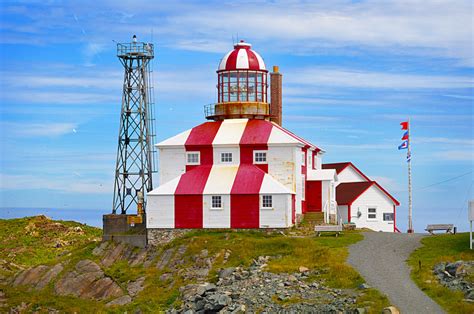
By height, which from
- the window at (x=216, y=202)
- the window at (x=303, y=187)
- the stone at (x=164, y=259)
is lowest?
the stone at (x=164, y=259)

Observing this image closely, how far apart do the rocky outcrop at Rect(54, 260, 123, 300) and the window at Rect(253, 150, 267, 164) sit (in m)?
11.5

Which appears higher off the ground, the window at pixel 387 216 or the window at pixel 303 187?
the window at pixel 303 187

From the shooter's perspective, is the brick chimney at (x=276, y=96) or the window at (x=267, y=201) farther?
the brick chimney at (x=276, y=96)

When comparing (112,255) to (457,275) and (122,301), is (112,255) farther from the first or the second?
(457,275)

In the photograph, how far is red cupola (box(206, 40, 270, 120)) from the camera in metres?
57.9

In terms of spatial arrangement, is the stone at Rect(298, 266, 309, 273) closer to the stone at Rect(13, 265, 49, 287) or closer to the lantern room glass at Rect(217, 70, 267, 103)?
the stone at Rect(13, 265, 49, 287)

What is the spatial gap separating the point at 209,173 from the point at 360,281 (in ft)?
60.8

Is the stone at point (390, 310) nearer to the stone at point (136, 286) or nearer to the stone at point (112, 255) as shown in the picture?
the stone at point (136, 286)

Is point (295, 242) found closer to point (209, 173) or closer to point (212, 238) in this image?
point (212, 238)

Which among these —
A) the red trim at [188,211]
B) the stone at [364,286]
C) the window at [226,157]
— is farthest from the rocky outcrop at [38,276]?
the stone at [364,286]

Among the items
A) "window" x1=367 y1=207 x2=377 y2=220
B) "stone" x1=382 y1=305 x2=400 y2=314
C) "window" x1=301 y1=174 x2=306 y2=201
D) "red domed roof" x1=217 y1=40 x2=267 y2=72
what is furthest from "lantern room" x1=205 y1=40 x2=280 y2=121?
"stone" x1=382 y1=305 x2=400 y2=314

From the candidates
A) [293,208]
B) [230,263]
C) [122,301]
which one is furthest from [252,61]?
[122,301]

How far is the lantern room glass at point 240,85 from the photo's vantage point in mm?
58281

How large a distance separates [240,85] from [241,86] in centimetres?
9
